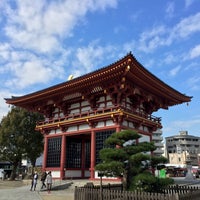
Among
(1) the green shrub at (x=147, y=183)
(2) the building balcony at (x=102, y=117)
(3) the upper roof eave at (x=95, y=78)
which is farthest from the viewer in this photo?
(2) the building balcony at (x=102, y=117)

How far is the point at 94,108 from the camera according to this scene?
85.0 ft

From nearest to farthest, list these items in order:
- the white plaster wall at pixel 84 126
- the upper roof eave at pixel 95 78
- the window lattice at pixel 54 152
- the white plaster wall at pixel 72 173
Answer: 1. the upper roof eave at pixel 95 78
2. the white plaster wall at pixel 84 126
3. the white plaster wall at pixel 72 173
4. the window lattice at pixel 54 152

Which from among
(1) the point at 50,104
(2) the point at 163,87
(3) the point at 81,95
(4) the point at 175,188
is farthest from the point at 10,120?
(4) the point at 175,188

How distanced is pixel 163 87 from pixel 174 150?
315 ft

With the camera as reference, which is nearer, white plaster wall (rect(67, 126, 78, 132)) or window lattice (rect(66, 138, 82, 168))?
white plaster wall (rect(67, 126, 78, 132))

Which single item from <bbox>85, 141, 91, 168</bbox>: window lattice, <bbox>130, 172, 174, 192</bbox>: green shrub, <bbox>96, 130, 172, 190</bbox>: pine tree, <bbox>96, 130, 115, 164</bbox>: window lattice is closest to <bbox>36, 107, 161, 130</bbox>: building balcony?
<bbox>96, 130, 115, 164</bbox>: window lattice

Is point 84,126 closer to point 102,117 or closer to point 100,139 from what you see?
point 100,139

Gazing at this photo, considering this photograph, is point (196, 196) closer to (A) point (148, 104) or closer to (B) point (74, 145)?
(A) point (148, 104)

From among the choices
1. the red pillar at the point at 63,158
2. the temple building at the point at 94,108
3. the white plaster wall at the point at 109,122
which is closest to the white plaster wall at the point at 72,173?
the temple building at the point at 94,108

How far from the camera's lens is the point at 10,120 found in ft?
142

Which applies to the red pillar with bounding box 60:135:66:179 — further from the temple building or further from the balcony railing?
the balcony railing

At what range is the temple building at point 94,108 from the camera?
2302 centimetres

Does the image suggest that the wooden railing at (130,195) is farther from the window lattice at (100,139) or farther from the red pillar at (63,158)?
the red pillar at (63,158)

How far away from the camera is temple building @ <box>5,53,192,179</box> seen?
23016 millimetres
